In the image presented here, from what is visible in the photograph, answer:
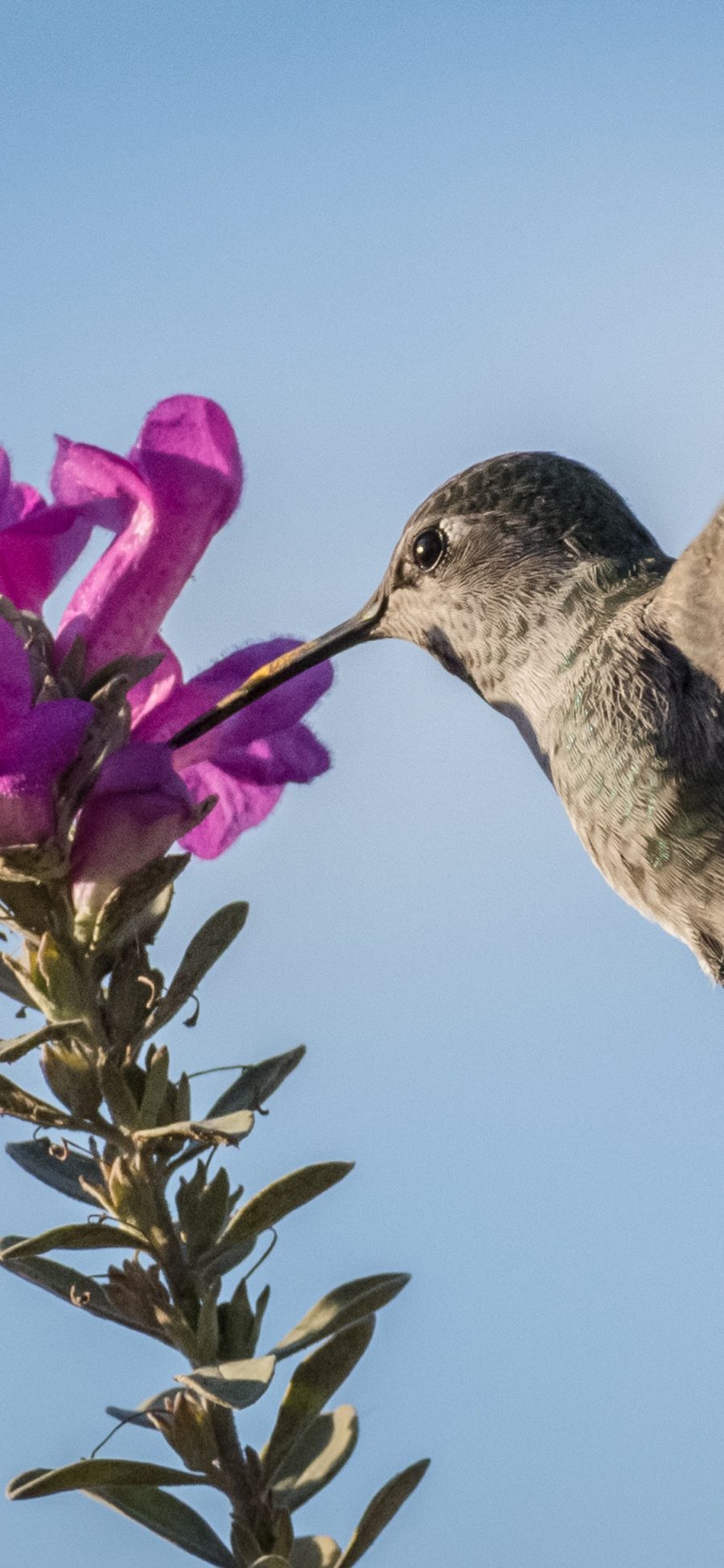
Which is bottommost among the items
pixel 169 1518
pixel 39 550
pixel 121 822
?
pixel 169 1518

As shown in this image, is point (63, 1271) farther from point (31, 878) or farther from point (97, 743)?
point (97, 743)

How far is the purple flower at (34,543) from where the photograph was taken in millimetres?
2008

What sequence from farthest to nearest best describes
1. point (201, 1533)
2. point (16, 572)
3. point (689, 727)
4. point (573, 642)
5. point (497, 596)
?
point (497, 596)
point (573, 642)
point (689, 727)
point (16, 572)
point (201, 1533)

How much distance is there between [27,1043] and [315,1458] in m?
0.56

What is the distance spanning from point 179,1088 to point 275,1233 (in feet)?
0.86

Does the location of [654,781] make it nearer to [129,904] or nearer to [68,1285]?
[129,904]

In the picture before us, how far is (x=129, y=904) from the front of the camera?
1.87 m

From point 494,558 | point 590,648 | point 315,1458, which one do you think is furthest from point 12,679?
point 494,558

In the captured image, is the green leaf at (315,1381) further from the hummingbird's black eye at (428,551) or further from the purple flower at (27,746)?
the hummingbird's black eye at (428,551)

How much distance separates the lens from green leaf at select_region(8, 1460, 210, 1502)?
1.60 m

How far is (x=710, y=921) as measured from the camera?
9.30 feet

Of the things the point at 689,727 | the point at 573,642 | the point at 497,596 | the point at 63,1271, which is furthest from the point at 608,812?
the point at 63,1271

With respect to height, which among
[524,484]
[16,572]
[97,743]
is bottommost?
[97,743]

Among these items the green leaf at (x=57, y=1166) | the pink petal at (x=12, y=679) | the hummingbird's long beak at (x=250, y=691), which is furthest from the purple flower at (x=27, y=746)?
the green leaf at (x=57, y=1166)
